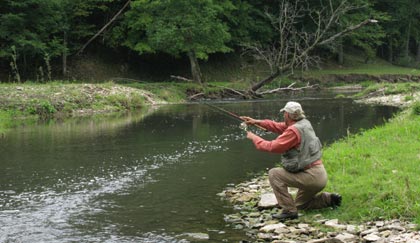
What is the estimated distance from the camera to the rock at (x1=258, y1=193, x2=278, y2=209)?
29.8 ft

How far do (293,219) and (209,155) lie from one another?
638 cm

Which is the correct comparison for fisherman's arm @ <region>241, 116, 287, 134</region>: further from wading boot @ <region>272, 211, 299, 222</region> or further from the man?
wading boot @ <region>272, 211, 299, 222</region>

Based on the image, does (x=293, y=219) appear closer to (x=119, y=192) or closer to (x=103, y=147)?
(x=119, y=192)

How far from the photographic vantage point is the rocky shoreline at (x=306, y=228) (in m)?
7.22

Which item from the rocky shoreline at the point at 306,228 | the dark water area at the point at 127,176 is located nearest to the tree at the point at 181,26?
the dark water area at the point at 127,176

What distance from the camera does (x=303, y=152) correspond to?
8320 mm

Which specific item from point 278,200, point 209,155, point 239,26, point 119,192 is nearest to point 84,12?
point 239,26

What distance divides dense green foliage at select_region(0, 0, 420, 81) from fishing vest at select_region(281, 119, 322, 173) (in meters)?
22.8

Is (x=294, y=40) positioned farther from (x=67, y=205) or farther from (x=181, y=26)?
(x=67, y=205)

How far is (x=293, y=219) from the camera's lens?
844 centimetres

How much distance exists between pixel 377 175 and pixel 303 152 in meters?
1.88

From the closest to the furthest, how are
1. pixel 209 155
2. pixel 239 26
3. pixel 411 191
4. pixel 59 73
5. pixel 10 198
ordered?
pixel 411 191 < pixel 10 198 < pixel 209 155 < pixel 59 73 < pixel 239 26

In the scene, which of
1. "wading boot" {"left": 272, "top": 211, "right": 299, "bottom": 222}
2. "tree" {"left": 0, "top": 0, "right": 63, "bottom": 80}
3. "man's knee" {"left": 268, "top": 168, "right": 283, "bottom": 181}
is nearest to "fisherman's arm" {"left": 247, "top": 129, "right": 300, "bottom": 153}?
"man's knee" {"left": 268, "top": 168, "right": 283, "bottom": 181}

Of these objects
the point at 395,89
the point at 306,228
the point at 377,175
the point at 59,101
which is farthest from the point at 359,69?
the point at 306,228
